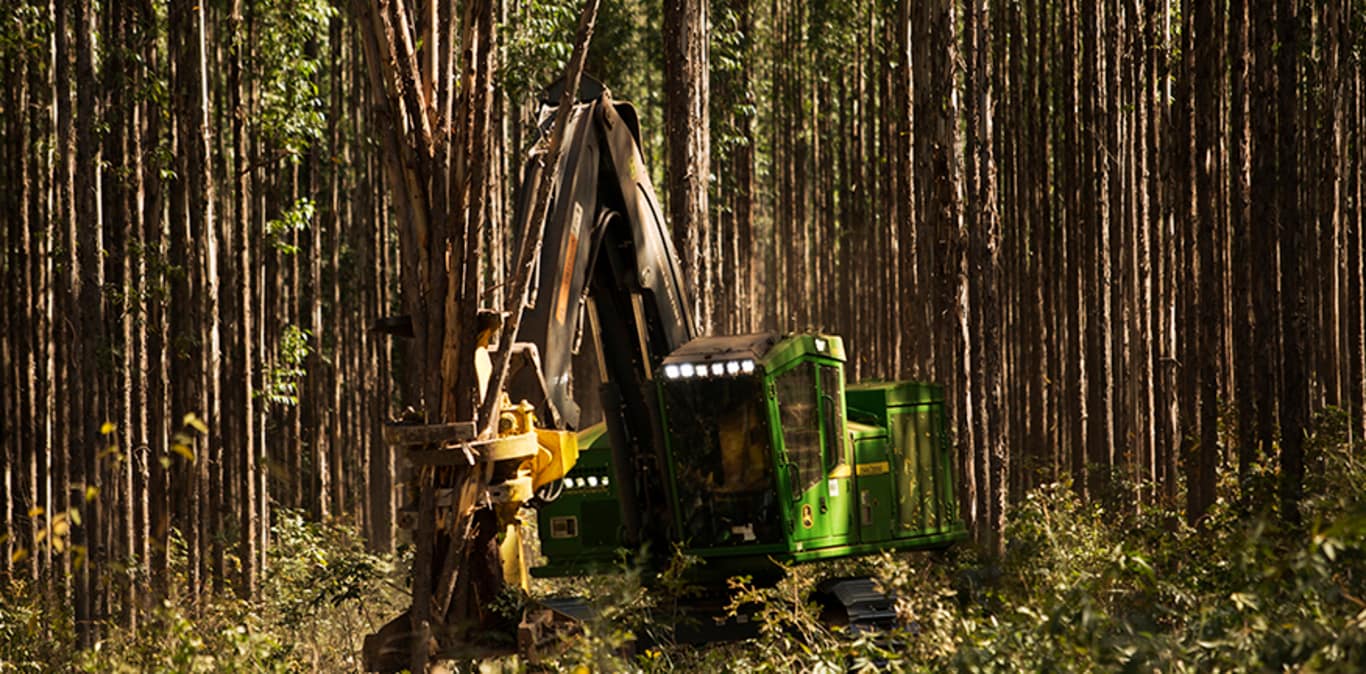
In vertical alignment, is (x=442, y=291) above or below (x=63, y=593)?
above

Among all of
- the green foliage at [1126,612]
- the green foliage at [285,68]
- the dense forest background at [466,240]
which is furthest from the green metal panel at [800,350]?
the green foliage at [285,68]

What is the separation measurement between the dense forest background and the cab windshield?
5.65 feet

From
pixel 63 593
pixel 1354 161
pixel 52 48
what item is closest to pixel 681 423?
pixel 63 593

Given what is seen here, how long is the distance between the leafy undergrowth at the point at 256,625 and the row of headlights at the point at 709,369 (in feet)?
7.68

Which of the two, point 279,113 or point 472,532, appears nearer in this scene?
point 472,532

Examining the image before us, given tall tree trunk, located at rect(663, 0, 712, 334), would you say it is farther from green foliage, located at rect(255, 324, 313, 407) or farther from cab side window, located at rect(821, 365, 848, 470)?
green foliage, located at rect(255, 324, 313, 407)

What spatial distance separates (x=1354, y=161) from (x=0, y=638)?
18857 mm

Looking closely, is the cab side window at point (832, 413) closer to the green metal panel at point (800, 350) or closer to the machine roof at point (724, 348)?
the green metal panel at point (800, 350)

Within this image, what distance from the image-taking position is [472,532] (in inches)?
296

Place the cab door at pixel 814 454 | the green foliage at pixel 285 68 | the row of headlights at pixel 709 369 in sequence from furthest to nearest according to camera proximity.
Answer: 1. the green foliage at pixel 285 68
2. the cab door at pixel 814 454
3. the row of headlights at pixel 709 369

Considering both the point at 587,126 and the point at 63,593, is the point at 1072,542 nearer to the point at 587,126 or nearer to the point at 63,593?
the point at 587,126

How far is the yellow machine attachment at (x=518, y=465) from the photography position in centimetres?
746

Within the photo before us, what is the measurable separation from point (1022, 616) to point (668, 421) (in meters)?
3.40

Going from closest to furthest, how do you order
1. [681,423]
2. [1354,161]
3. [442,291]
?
[442,291]
[681,423]
[1354,161]
